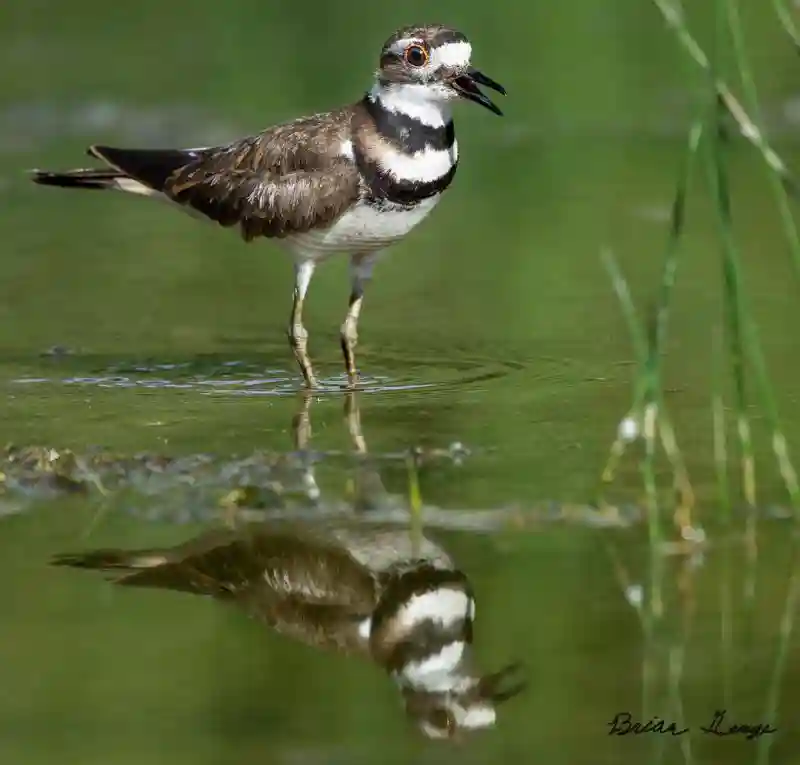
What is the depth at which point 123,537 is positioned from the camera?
5.50m

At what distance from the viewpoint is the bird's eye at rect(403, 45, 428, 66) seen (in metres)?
7.79

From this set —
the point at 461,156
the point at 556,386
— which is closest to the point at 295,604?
the point at 556,386

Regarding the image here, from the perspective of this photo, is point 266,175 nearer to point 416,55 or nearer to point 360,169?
point 360,169

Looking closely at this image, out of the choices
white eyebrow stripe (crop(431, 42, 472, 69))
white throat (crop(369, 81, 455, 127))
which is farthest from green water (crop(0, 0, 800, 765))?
white eyebrow stripe (crop(431, 42, 472, 69))

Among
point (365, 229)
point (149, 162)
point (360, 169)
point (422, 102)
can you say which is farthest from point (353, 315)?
point (149, 162)

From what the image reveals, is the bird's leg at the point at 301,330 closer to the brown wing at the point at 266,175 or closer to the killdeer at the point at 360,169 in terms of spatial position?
the killdeer at the point at 360,169

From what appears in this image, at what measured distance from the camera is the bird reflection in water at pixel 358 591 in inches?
175

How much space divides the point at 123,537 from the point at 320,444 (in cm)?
125

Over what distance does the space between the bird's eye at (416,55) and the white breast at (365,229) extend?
0.54 metres

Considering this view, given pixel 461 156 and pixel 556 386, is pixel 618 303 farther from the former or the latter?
pixel 461 156

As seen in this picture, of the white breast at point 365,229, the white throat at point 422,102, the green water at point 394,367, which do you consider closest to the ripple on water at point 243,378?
the green water at point 394,367

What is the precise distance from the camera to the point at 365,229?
7738 mm

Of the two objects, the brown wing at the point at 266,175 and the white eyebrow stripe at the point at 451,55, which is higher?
the white eyebrow stripe at the point at 451,55
